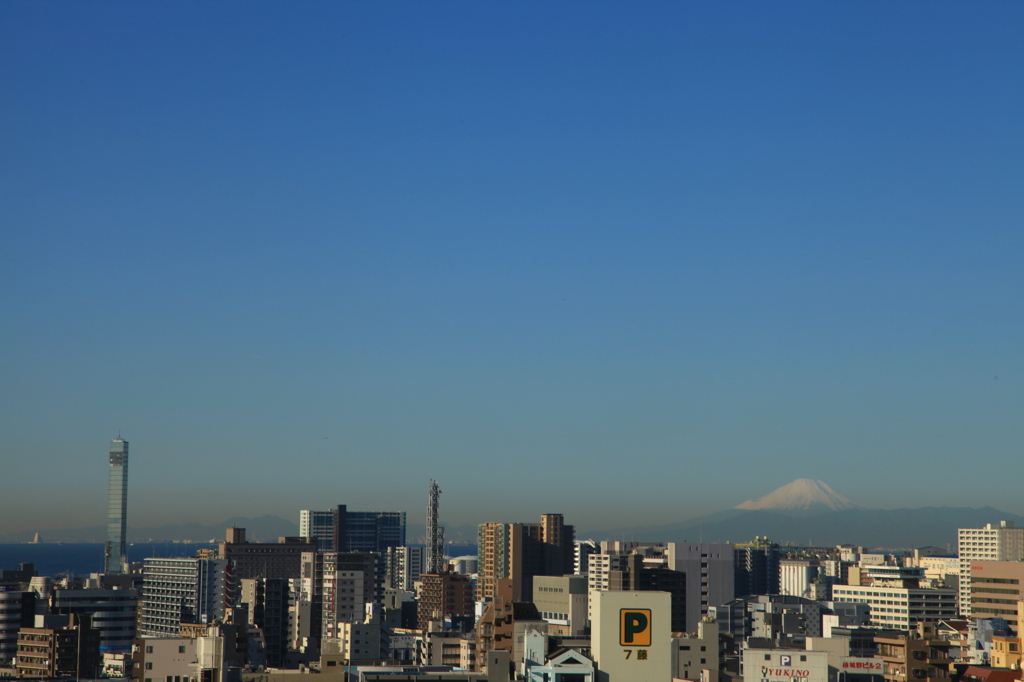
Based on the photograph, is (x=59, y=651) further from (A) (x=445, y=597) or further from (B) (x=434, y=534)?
(B) (x=434, y=534)

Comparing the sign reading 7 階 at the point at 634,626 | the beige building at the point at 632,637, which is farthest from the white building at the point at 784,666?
the sign reading 7 階 at the point at 634,626

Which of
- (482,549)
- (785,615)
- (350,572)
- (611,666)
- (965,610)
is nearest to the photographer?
(611,666)

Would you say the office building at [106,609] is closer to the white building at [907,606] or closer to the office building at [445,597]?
the office building at [445,597]

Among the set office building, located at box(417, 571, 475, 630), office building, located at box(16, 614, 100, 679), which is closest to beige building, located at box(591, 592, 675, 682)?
office building, located at box(16, 614, 100, 679)

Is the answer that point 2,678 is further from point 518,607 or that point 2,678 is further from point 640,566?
point 640,566

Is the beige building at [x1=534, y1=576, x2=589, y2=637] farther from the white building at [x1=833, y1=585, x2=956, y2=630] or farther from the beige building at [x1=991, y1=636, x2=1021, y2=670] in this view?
the beige building at [x1=991, y1=636, x2=1021, y2=670]


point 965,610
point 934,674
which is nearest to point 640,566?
point 965,610
